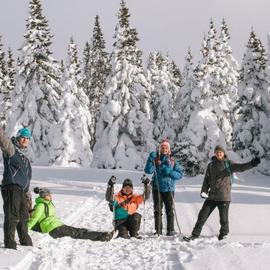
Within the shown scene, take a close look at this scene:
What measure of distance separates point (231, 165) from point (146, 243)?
2459 mm

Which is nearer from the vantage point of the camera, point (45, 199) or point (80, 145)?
point (45, 199)

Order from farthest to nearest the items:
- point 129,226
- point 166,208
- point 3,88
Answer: point 3,88
point 166,208
point 129,226

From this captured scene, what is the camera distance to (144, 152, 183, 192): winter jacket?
10398mm

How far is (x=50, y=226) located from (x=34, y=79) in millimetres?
31947

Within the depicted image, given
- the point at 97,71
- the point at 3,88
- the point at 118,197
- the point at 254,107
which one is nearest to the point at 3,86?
the point at 3,88

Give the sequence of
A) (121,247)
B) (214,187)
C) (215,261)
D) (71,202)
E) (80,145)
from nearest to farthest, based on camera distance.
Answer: (215,261) < (121,247) < (214,187) < (71,202) < (80,145)

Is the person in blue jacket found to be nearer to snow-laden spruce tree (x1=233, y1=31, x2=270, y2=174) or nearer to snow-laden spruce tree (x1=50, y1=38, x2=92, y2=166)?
snow-laden spruce tree (x1=233, y1=31, x2=270, y2=174)

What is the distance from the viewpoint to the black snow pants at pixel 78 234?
9.38m

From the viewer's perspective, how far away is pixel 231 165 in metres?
9.85

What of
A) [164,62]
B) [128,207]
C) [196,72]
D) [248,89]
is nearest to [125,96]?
[196,72]

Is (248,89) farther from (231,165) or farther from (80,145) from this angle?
(231,165)

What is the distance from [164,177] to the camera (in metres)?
10.5

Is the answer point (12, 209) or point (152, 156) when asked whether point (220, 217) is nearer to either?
point (152, 156)

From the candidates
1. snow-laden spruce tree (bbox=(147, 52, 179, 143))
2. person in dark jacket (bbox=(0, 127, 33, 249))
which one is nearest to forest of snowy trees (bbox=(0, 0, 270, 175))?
snow-laden spruce tree (bbox=(147, 52, 179, 143))
